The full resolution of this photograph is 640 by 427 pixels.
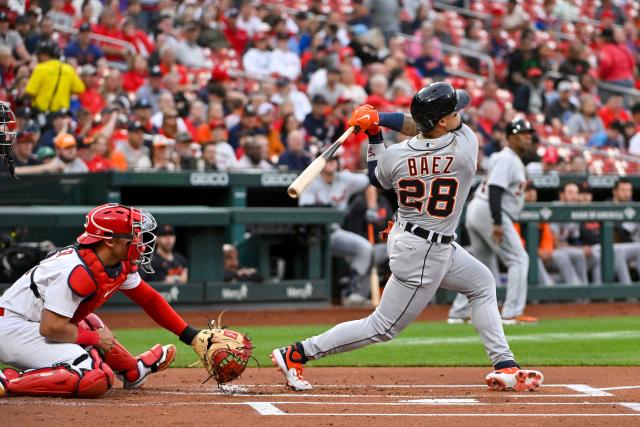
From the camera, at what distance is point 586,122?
59.7ft

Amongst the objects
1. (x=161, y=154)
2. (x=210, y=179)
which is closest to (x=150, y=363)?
(x=210, y=179)

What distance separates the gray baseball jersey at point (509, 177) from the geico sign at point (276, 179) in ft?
10.0

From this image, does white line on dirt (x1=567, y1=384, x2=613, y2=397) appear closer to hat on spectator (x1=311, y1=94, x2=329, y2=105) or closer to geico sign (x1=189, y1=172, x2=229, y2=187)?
geico sign (x1=189, y1=172, x2=229, y2=187)

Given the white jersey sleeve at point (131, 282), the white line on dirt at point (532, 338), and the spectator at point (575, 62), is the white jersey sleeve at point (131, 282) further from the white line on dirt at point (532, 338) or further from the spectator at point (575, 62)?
the spectator at point (575, 62)

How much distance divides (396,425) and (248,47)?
12.5 metres

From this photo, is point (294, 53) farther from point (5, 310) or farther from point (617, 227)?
point (5, 310)

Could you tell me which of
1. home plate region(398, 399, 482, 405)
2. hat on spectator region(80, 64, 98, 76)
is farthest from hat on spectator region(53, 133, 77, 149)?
home plate region(398, 399, 482, 405)

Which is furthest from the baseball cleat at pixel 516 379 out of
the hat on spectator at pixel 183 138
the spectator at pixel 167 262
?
the hat on spectator at pixel 183 138

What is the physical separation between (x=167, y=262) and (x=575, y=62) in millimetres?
10654

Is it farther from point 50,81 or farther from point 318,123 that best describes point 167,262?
point 318,123

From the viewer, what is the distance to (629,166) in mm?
16828

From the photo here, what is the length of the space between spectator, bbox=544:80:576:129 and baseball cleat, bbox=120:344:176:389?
12.5m

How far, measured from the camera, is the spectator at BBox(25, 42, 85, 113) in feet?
43.7

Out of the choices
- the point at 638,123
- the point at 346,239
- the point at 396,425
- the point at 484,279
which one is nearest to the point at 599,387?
the point at 484,279
